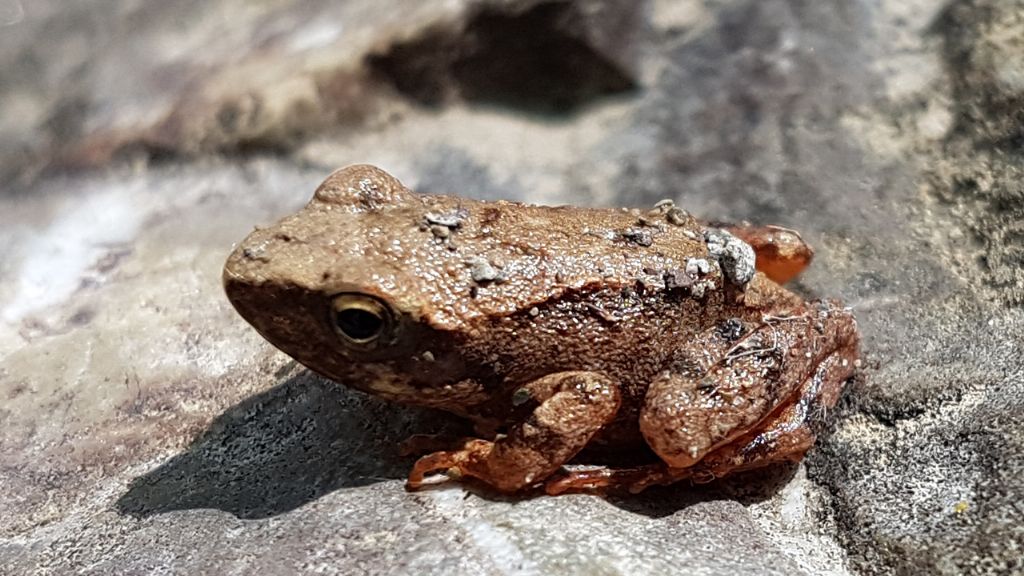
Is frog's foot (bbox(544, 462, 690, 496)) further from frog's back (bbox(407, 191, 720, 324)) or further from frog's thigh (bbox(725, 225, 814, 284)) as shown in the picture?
frog's thigh (bbox(725, 225, 814, 284))

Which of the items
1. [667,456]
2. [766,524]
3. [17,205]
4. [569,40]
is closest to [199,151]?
[17,205]

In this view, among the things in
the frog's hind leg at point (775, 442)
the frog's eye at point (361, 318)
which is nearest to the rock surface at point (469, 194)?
the frog's hind leg at point (775, 442)

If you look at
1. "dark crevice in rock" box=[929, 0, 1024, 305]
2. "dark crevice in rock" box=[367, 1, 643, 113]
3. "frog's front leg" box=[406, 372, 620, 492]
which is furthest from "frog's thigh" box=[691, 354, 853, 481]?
"dark crevice in rock" box=[367, 1, 643, 113]

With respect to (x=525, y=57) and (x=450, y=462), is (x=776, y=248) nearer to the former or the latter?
(x=450, y=462)

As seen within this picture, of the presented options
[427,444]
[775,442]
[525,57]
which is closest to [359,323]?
[427,444]

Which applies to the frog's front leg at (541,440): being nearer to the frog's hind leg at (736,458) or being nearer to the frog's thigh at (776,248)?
the frog's hind leg at (736,458)

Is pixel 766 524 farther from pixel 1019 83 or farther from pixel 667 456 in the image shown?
pixel 1019 83
